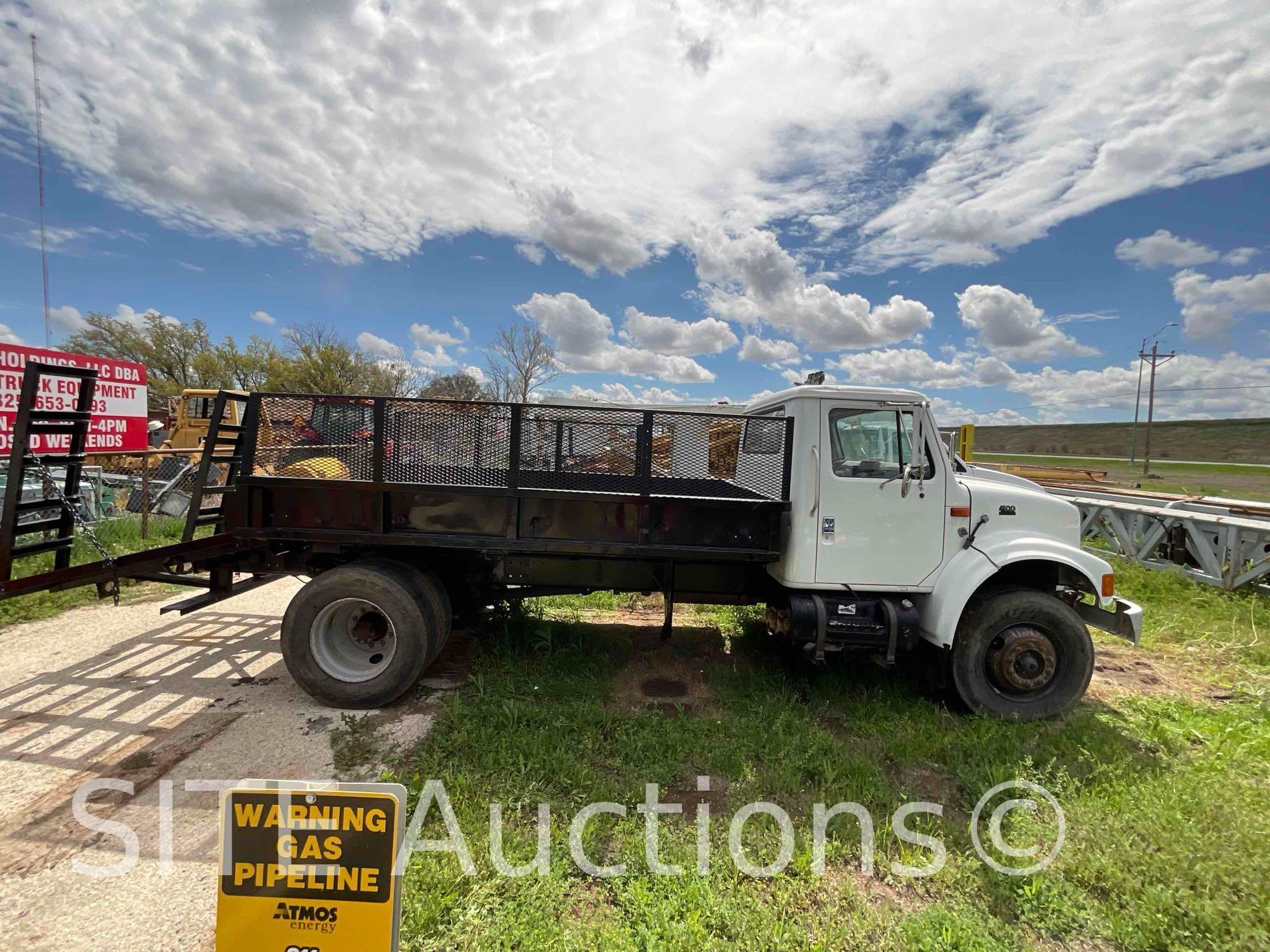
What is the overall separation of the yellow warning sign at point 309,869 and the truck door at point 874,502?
287 cm

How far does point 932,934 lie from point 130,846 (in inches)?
133

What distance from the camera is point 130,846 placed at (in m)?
2.38

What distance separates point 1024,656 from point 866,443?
1.77m

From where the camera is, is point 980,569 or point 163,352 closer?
point 980,569

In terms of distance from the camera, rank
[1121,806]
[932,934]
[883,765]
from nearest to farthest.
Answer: [932,934]
[1121,806]
[883,765]

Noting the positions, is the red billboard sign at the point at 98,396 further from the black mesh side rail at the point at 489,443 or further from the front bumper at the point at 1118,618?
the front bumper at the point at 1118,618

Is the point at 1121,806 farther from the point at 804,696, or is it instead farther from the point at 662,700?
the point at 662,700

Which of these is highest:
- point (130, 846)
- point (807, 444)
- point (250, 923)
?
point (807, 444)

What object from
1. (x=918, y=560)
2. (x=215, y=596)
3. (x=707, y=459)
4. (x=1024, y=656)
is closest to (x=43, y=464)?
(x=215, y=596)

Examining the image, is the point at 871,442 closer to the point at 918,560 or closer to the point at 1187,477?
the point at 918,560

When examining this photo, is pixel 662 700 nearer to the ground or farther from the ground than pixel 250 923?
nearer to the ground

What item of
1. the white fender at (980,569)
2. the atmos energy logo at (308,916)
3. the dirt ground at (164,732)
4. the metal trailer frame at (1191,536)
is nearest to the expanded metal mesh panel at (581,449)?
the dirt ground at (164,732)

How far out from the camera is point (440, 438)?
11.4ft

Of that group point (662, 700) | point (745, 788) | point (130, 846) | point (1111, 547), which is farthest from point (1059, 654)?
point (1111, 547)
